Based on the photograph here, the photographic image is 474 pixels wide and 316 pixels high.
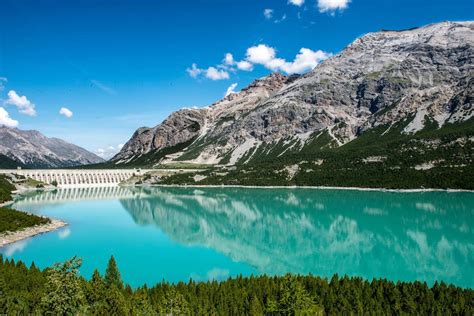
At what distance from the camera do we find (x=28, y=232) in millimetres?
68562

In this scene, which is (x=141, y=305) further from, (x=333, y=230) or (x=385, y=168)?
(x=385, y=168)

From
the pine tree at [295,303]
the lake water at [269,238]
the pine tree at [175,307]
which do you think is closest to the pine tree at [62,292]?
the pine tree at [175,307]

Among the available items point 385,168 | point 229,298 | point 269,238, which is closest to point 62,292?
point 229,298

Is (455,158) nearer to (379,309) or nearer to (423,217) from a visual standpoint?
(423,217)

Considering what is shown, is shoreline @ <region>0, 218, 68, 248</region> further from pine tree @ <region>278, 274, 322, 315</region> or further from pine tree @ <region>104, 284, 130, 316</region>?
pine tree @ <region>278, 274, 322, 315</region>

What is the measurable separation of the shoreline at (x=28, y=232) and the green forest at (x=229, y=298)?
26.4 m

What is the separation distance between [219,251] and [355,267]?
20.9m

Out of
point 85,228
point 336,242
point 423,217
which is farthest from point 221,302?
point 423,217

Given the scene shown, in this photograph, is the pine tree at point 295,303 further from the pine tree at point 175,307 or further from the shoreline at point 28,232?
the shoreline at point 28,232

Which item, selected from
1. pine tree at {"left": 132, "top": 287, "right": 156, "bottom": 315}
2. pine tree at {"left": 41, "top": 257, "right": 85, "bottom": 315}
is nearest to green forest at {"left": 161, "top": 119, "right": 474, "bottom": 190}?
pine tree at {"left": 132, "top": 287, "right": 156, "bottom": 315}

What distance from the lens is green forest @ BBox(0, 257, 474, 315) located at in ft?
90.7

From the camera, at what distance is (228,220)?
95125 mm

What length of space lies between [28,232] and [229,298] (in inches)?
1909

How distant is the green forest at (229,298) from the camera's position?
27.6 m
